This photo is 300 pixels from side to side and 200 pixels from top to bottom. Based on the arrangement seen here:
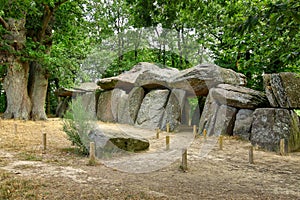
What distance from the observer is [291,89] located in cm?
729

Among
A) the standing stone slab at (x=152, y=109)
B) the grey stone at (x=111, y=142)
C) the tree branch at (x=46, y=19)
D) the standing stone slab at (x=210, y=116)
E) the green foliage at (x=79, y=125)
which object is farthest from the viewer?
the standing stone slab at (x=152, y=109)

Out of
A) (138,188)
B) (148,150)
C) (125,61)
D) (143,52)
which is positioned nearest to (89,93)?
(125,61)

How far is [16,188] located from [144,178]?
75.5 inches

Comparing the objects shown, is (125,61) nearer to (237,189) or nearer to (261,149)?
(261,149)

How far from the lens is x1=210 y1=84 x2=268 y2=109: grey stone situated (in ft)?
28.2

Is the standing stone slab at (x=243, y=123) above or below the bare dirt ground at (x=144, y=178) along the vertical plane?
above

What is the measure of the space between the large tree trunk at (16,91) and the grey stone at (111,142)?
6.71m

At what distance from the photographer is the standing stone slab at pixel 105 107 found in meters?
14.4

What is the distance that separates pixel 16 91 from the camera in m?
10.9

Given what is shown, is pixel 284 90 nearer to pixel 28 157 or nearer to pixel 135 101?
pixel 28 157

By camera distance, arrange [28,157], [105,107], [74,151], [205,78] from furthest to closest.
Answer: [105,107] → [205,78] → [74,151] → [28,157]

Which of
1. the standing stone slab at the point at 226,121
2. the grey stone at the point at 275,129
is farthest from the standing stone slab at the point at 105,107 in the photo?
the grey stone at the point at 275,129

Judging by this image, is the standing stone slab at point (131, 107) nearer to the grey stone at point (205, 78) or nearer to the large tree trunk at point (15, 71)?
the grey stone at point (205, 78)

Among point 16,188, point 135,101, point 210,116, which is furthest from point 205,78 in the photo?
point 16,188
